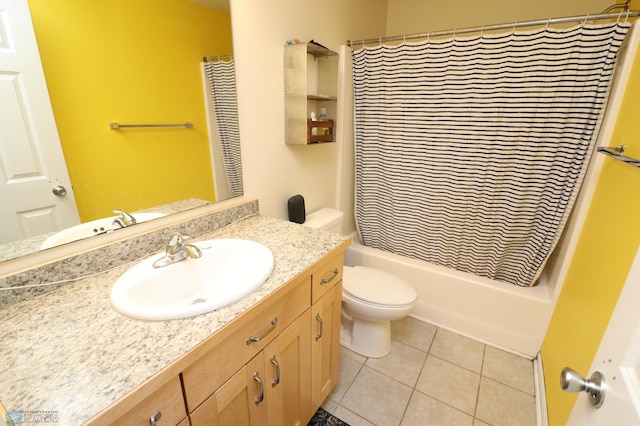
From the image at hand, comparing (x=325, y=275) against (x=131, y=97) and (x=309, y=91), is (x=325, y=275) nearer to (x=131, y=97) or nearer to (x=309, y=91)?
(x=131, y=97)

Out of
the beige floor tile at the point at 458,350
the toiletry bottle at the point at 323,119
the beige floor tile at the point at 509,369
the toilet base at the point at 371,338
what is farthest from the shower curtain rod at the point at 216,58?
the beige floor tile at the point at 509,369

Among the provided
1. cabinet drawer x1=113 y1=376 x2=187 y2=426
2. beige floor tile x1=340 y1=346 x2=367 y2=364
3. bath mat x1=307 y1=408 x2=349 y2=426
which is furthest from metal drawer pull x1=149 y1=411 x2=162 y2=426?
beige floor tile x1=340 y1=346 x2=367 y2=364

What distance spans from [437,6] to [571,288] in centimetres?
211

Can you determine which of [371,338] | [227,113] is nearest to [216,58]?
[227,113]

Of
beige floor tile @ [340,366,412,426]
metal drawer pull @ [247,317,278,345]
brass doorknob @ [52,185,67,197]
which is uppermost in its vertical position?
brass doorknob @ [52,185,67,197]

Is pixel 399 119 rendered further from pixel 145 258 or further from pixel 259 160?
pixel 145 258

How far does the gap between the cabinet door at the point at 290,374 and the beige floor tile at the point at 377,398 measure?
1.16 ft

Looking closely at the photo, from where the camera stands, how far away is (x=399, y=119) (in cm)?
187

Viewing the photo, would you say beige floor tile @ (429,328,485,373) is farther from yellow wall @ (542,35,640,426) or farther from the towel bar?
the towel bar

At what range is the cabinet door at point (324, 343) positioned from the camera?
1.16 m

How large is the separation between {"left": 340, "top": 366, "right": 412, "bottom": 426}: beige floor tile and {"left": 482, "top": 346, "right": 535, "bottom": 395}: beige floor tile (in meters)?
0.52

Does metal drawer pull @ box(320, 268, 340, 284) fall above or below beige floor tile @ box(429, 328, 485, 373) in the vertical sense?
above

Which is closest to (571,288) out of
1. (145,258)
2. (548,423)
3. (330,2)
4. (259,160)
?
(548,423)

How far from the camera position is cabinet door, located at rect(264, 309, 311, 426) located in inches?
37.1
